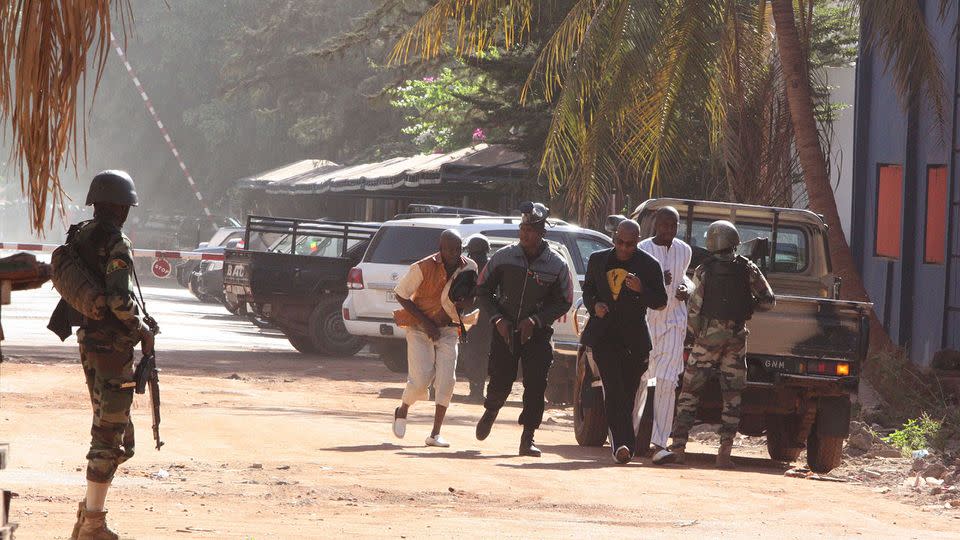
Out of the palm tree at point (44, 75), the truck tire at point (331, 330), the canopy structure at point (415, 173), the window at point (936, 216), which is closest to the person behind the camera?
the palm tree at point (44, 75)

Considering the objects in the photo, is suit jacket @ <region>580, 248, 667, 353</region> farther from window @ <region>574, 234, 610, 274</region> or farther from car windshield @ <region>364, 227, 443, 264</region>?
car windshield @ <region>364, 227, 443, 264</region>

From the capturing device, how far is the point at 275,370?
20203 mm

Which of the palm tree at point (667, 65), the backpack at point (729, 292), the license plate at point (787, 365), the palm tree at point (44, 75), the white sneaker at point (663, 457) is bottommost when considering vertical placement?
the white sneaker at point (663, 457)

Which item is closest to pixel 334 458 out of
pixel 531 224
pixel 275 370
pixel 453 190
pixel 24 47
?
pixel 531 224

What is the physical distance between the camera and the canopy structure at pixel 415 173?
29234 millimetres

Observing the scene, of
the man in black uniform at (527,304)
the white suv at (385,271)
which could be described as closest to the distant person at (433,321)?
the man in black uniform at (527,304)

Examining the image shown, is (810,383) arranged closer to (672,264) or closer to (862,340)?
(862,340)

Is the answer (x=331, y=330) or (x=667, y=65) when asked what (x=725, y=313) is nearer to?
(x=667, y=65)

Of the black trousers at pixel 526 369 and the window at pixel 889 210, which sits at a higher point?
the window at pixel 889 210

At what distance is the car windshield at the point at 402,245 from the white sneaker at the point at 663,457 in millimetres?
7755

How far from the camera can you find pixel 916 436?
13.4 m

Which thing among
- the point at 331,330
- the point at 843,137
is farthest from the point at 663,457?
the point at 843,137

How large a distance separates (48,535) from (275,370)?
489 inches

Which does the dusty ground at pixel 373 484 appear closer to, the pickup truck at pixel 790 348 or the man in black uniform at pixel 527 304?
the pickup truck at pixel 790 348
